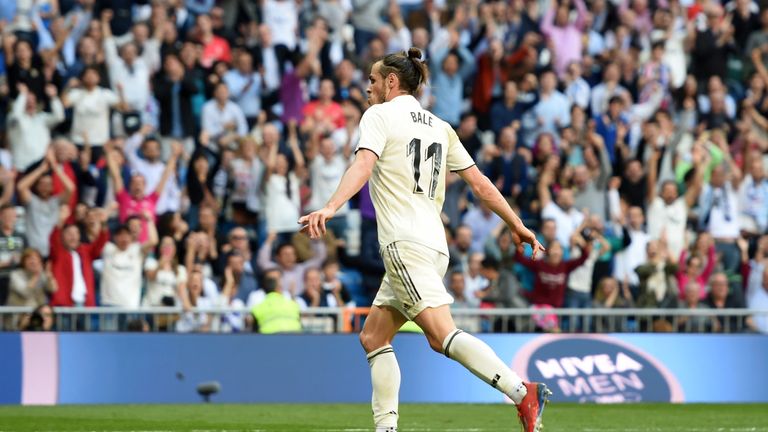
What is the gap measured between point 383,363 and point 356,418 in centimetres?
511

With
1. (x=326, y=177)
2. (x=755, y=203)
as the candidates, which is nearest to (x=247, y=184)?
(x=326, y=177)

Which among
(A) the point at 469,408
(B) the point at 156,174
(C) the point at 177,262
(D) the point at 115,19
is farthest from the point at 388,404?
(D) the point at 115,19

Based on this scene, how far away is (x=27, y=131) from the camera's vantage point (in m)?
19.4

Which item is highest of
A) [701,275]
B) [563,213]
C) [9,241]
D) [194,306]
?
[563,213]

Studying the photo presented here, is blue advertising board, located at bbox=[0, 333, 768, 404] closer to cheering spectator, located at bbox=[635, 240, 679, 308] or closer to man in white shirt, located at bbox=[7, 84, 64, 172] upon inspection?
cheering spectator, located at bbox=[635, 240, 679, 308]

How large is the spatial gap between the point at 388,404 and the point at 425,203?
1.20m

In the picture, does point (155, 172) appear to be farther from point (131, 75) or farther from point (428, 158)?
point (428, 158)

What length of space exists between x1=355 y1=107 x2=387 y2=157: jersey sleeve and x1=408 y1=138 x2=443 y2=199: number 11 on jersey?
0.21m

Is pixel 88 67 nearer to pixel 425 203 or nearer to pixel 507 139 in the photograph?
pixel 507 139

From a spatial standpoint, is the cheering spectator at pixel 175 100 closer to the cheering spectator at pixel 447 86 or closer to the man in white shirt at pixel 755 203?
the cheering spectator at pixel 447 86

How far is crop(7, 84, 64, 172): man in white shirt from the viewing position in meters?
19.3

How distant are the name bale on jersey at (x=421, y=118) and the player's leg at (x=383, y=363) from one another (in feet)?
3.23

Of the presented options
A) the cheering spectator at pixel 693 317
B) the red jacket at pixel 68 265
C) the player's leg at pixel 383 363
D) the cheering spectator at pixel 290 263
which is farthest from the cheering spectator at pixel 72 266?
the player's leg at pixel 383 363

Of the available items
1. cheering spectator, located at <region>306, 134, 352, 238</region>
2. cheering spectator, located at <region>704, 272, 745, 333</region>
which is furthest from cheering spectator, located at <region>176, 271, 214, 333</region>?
cheering spectator, located at <region>704, 272, 745, 333</region>
